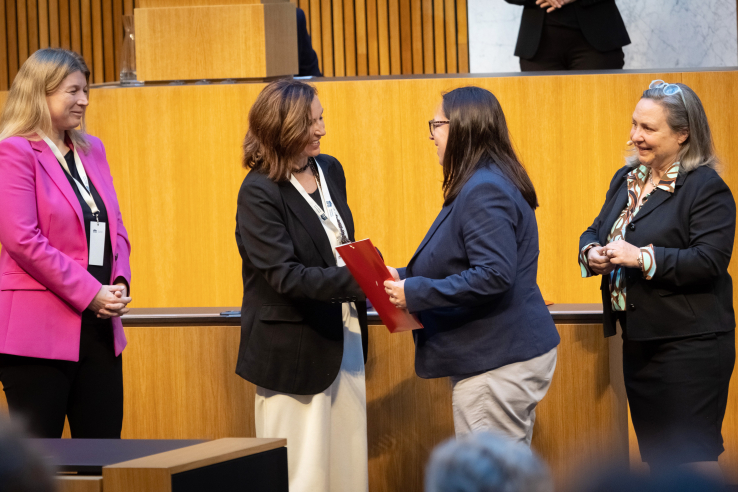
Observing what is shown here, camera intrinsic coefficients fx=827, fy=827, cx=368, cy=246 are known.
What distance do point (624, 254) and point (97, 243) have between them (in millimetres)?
1538

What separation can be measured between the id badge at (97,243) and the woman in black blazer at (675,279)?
147 cm

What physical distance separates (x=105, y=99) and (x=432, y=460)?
3.68 meters

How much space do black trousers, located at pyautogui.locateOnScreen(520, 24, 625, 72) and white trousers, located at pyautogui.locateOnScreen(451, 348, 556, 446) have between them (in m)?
2.46

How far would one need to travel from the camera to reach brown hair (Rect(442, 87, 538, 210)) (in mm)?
2234

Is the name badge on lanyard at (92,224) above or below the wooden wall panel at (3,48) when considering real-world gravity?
below

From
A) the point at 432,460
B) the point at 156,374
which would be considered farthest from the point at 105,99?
the point at 432,460

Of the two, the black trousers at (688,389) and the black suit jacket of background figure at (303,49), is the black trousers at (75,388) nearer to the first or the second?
the black trousers at (688,389)

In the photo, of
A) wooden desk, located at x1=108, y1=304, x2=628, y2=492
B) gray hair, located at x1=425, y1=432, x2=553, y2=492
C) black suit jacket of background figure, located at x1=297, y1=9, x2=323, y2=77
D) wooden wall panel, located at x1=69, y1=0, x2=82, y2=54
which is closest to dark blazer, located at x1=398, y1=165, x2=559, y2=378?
wooden desk, located at x1=108, y1=304, x2=628, y2=492

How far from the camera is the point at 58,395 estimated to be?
233 centimetres

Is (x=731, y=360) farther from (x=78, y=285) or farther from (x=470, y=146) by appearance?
(x=78, y=285)

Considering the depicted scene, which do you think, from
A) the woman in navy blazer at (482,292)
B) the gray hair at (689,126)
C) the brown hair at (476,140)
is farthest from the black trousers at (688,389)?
the brown hair at (476,140)

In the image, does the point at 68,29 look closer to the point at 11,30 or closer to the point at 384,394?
the point at 11,30

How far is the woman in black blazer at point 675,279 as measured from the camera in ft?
7.66

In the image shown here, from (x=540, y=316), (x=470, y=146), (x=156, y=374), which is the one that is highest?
(x=470, y=146)
